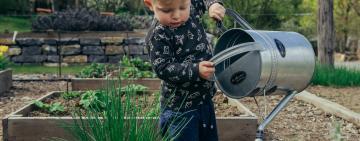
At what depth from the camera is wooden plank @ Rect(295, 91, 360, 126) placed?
5275mm

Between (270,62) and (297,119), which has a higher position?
(270,62)

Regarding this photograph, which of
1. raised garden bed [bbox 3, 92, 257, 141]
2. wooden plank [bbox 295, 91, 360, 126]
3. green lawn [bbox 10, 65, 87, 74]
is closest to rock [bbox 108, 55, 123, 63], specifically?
green lawn [bbox 10, 65, 87, 74]

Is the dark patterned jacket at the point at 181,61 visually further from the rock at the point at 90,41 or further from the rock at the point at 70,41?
the rock at the point at 70,41

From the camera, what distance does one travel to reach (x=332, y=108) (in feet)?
18.9

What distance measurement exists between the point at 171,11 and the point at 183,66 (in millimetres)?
226

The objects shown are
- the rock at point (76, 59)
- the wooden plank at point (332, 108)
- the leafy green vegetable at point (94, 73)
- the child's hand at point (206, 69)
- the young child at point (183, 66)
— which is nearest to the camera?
the child's hand at point (206, 69)

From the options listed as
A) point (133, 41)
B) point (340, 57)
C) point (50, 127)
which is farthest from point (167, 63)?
point (340, 57)

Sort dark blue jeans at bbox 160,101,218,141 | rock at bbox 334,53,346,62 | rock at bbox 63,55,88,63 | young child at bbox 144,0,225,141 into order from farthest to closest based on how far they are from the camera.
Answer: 1. rock at bbox 334,53,346,62
2. rock at bbox 63,55,88,63
3. dark blue jeans at bbox 160,101,218,141
4. young child at bbox 144,0,225,141

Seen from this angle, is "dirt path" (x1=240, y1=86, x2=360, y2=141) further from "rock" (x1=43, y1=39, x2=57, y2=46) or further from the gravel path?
"rock" (x1=43, y1=39, x2=57, y2=46)

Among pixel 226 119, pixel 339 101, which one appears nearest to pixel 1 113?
pixel 226 119

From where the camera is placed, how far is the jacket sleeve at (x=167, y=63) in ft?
8.21

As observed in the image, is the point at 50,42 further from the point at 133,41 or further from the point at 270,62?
the point at 270,62

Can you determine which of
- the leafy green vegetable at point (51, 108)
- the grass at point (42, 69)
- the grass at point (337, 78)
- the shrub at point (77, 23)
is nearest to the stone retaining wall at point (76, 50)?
the grass at point (42, 69)

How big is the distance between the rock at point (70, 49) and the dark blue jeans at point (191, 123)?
977 cm
